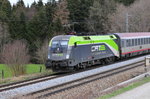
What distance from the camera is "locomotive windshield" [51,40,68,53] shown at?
64.3ft

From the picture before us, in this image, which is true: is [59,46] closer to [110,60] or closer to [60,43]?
[60,43]

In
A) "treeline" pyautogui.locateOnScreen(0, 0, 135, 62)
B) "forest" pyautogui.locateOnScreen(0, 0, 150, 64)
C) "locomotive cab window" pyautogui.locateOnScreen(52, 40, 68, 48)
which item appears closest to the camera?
"locomotive cab window" pyautogui.locateOnScreen(52, 40, 68, 48)

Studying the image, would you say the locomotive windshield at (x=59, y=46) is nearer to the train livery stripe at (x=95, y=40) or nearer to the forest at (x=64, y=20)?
the train livery stripe at (x=95, y=40)

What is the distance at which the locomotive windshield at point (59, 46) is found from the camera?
771 inches

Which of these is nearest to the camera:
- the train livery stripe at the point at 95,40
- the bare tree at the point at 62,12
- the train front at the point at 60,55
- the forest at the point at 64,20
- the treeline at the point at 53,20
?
the train front at the point at 60,55

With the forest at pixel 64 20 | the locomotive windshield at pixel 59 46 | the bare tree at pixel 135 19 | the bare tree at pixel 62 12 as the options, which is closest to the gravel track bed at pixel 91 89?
the locomotive windshield at pixel 59 46

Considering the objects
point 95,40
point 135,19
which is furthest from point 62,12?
point 95,40

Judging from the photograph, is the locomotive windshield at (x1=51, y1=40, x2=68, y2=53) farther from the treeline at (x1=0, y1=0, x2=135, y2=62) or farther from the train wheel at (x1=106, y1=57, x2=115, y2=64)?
the treeline at (x1=0, y1=0, x2=135, y2=62)

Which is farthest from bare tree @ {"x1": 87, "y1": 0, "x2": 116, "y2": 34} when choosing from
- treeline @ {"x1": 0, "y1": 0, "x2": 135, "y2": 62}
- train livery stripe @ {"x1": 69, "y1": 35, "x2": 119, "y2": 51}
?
train livery stripe @ {"x1": 69, "y1": 35, "x2": 119, "y2": 51}

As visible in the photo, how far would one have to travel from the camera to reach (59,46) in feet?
65.3

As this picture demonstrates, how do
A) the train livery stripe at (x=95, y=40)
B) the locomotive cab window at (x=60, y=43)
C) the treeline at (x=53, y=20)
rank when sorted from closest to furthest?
the locomotive cab window at (x=60, y=43) < the train livery stripe at (x=95, y=40) < the treeline at (x=53, y=20)

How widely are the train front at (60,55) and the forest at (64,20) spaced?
2941 cm

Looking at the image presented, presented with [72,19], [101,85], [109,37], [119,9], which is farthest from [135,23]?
[101,85]

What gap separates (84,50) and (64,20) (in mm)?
50363
